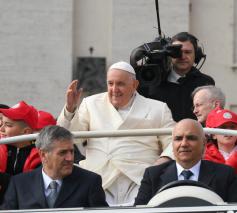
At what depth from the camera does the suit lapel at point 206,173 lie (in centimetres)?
916

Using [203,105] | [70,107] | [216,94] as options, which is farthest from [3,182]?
[216,94]

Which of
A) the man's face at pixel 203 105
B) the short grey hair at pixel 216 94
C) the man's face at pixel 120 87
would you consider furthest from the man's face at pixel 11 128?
the short grey hair at pixel 216 94

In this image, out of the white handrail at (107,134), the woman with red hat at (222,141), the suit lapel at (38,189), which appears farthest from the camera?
the woman with red hat at (222,141)

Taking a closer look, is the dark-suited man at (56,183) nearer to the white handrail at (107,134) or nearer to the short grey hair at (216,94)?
the white handrail at (107,134)

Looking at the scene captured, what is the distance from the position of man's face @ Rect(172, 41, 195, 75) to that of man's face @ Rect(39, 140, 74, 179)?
267 centimetres

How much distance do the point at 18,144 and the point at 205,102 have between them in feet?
5.18

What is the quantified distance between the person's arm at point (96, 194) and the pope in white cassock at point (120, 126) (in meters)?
0.82

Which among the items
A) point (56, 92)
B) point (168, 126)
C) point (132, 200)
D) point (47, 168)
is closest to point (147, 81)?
point (168, 126)

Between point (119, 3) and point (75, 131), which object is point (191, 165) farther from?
point (119, 3)

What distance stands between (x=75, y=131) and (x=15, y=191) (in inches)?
47.0

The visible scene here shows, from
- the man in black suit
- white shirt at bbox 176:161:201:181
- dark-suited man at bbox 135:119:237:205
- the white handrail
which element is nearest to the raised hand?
the white handrail

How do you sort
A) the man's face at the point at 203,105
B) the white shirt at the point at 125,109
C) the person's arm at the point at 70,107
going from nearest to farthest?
the person's arm at the point at 70,107 < the white shirt at the point at 125,109 < the man's face at the point at 203,105

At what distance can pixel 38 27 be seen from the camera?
76.0 feet

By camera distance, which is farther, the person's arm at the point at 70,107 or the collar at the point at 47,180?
the person's arm at the point at 70,107
